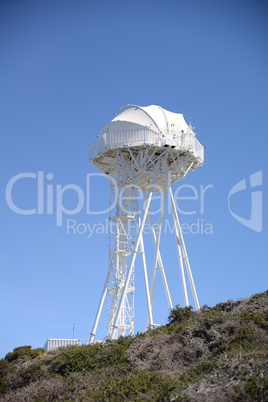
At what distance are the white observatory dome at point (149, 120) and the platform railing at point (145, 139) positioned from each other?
0.27 metres

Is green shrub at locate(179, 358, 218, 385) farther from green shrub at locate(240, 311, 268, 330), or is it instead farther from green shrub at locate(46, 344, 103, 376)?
green shrub at locate(46, 344, 103, 376)

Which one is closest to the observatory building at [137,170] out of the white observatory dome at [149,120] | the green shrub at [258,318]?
the white observatory dome at [149,120]

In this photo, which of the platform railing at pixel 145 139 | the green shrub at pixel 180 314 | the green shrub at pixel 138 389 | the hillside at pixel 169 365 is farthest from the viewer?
the platform railing at pixel 145 139

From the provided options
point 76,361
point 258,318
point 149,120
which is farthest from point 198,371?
point 149,120

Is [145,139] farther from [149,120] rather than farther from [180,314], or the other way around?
[180,314]

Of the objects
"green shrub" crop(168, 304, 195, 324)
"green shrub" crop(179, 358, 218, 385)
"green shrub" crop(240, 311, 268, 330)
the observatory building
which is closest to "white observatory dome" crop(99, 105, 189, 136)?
the observatory building

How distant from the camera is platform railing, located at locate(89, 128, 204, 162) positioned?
3347 centimetres

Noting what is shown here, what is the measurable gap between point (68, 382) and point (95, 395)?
496 centimetres

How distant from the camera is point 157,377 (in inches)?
729

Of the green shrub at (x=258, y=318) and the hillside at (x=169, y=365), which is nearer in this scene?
the hillside at (x=169, y=365)

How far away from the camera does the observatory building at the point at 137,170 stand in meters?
33.6

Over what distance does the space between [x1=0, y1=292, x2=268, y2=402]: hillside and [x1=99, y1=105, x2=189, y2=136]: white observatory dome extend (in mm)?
11158

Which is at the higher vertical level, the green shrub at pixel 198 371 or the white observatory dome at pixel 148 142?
the white observatory dome at pixel 148 142

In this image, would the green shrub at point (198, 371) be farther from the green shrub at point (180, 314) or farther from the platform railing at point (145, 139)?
the platform railing at point (145, 139)
